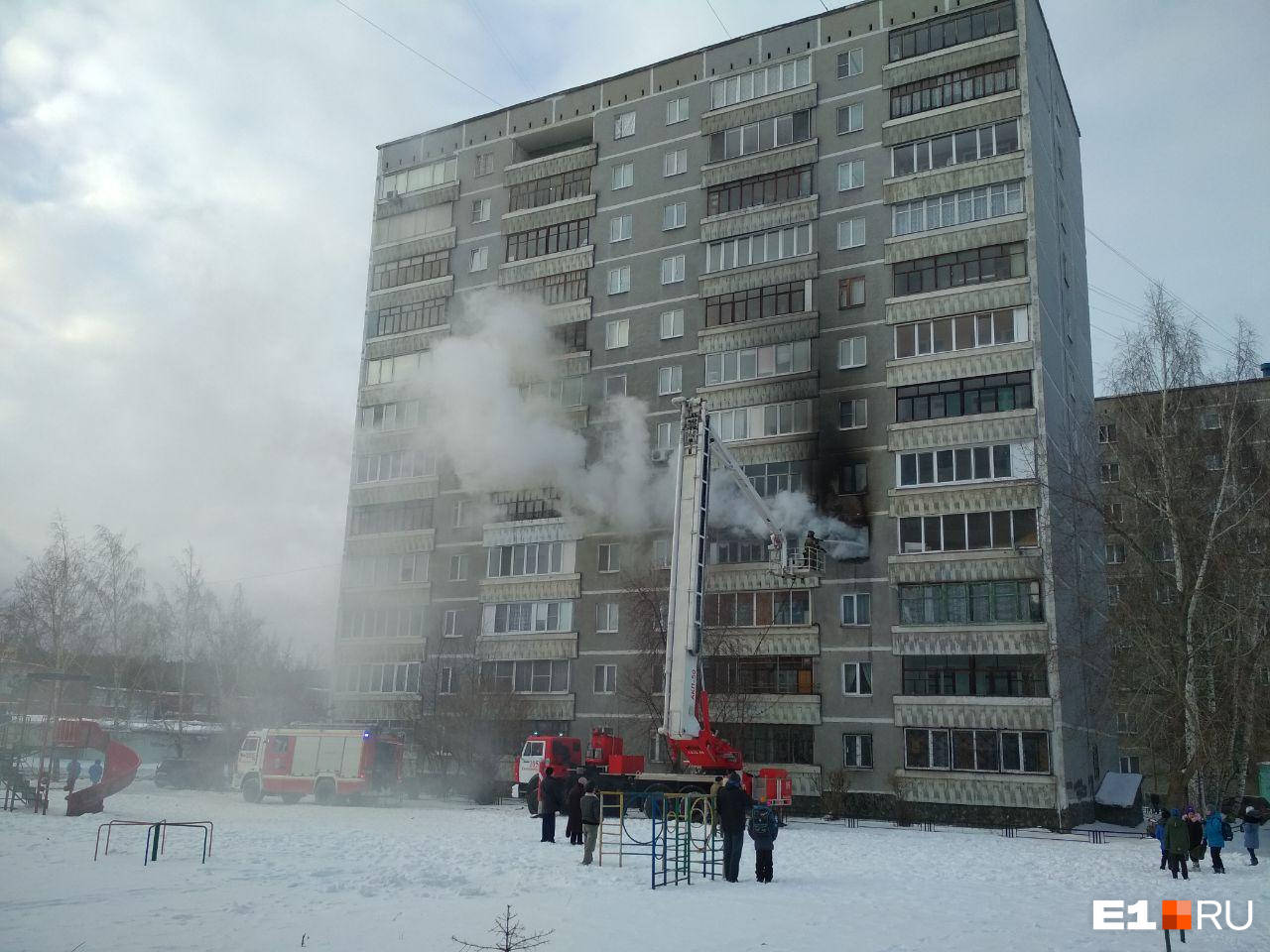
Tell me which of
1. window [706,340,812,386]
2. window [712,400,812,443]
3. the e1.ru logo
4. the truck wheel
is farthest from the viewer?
Result: window [706,340,812,386]

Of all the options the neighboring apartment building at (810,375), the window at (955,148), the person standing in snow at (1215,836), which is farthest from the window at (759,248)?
the person standing in snow at (1215,836)

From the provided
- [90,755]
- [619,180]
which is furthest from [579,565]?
[90,755]

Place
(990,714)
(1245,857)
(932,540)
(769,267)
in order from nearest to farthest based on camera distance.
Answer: (1245,857) → (990,714) → (932,540) → (769,267)

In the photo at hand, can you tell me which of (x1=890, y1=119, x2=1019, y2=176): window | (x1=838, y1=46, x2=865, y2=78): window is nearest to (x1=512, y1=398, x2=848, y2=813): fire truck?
(x1=890, y1=119, x2=1019, y2=176): window

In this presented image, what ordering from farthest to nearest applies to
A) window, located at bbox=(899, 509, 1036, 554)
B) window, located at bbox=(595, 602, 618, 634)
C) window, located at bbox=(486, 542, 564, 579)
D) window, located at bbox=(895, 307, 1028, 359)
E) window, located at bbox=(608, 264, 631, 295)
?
window, located at bbox=(608, 264, 631, 295), window, located at bbox=(486, 542, 564, 579), window, located at bbox=(595, 602, 618, 634), window, located at bbox=(895, 307, 1028, 359), window, located at bbox=(899, 509, 1036, 554)

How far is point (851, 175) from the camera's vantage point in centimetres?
4772

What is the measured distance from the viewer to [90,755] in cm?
5928

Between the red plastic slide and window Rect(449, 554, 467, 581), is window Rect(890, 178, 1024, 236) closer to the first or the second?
window Rect(449, 554, 467, 581)

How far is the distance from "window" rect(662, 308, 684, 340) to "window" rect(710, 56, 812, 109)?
10.7 metres

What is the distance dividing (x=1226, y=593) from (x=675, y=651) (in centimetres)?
1677

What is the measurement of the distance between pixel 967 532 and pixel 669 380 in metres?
16.2

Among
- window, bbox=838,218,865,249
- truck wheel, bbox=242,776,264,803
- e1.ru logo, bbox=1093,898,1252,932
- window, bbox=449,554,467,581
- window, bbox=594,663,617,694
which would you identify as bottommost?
truck wheel, bbox=242,776,264,803

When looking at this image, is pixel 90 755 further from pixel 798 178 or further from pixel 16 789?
pixel 798 178

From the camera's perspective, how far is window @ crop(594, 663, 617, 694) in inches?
1940
